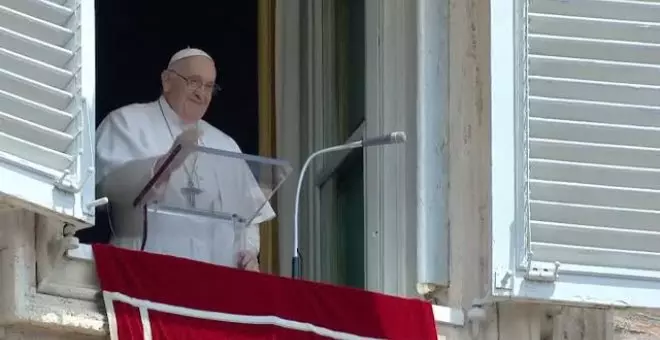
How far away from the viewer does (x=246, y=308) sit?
6086mm

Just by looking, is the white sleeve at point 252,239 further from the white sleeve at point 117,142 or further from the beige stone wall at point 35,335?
the beige stone wall at point 35,335

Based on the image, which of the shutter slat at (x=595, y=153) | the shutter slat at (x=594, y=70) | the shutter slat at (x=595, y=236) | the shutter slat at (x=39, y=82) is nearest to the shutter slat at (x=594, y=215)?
the shutter slat at (x=595, y=236)

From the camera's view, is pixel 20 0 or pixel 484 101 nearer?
pixel 20 0

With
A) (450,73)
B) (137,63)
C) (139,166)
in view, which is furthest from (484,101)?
(137,63)

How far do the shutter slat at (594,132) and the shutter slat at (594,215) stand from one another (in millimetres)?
165

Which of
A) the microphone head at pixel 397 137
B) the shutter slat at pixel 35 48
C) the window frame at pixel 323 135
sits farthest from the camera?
the window frame at pixel 323 135

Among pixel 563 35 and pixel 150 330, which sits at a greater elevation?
pixel 563 35

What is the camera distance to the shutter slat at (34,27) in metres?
5.88

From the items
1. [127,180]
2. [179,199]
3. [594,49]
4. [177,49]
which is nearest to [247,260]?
[179,199]

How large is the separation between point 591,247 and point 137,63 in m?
2.29

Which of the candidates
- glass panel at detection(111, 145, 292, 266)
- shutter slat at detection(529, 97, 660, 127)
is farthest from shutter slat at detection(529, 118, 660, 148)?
glass panel at detection(111, 145, 292, 266)

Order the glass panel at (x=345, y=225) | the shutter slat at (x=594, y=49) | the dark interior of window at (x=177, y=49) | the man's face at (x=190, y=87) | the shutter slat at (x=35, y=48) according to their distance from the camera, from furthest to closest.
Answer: the dark interior of window at (x=177, y=49)
the glass panel at (x=345, y=225)
the man's face at (x=190, y=87)
the shutter slat at (x=594, y=49)
the shutter slat at (x=35, y=48)

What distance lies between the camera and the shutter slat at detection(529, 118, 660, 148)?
248 inches

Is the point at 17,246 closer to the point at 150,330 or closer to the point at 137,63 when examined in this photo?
the point at 150,330
